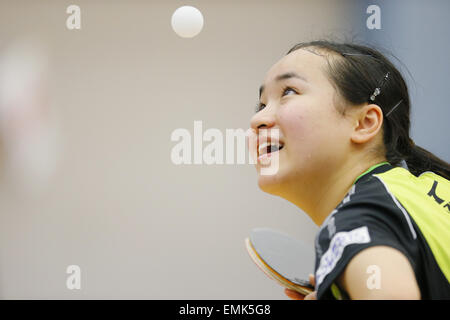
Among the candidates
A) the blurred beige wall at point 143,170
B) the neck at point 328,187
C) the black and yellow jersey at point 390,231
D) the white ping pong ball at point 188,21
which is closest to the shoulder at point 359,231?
the black and yellow jersey at point 390,231

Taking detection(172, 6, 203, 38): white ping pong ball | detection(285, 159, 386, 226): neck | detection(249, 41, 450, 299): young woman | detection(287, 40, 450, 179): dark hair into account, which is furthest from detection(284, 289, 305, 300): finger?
detection(172, 6, 203, 38): white ping pong ball

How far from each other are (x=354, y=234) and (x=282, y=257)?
28cm

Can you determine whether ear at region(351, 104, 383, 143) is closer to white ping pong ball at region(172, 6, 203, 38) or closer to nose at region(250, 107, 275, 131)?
nose at region(250, 107, 275, 131)

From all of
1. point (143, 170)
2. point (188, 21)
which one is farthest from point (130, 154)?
point (188, 21)

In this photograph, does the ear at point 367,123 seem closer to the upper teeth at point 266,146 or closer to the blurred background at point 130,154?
the upper teeth at point 266,146

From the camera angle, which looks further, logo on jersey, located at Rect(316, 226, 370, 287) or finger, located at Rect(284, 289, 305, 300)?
finger, located at Rect(284, 289, 305, 300)

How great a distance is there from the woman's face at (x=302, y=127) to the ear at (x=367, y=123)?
0.04 ft

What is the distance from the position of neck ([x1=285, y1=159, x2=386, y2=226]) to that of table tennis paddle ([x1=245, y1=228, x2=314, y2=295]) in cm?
8

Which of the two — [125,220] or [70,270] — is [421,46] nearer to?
[125,220]

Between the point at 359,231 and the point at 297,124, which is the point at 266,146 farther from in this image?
the point at 359,231

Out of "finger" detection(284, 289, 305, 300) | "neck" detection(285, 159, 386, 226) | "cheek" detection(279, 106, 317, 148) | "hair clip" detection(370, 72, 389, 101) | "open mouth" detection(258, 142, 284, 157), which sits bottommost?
"finger" detection(284, 289, 305, 300)

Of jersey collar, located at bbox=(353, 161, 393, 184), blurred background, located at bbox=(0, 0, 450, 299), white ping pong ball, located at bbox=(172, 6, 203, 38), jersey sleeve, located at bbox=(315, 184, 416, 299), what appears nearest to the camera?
jersey sleeve, located at bbox=(315, 184, 416, 299)

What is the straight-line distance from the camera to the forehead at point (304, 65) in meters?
0.67

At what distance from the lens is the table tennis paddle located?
61 cm
